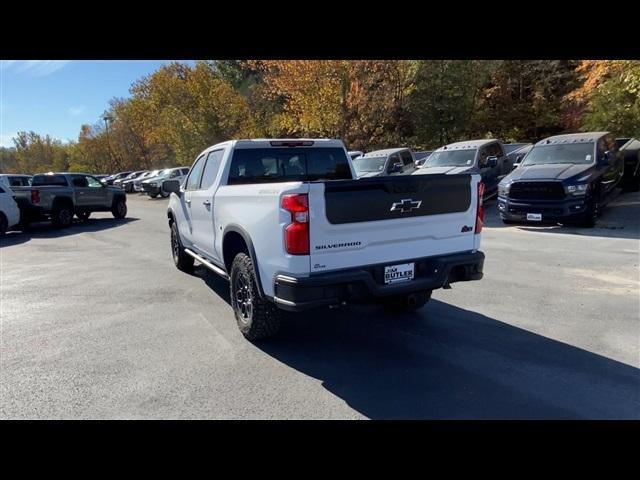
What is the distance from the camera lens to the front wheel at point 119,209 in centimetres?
1658

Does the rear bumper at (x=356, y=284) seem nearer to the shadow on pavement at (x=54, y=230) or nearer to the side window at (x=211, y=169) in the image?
the side window at (x=211, y=169)

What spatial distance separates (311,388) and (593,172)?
9.45 m

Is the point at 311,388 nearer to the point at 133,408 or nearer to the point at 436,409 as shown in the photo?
the point at 436,409

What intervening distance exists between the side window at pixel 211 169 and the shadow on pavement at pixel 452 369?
217 cm

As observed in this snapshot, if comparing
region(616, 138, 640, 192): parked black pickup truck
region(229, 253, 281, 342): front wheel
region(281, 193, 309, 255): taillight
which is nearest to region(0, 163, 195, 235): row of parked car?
region(229, 253, 281, 342): front wheel

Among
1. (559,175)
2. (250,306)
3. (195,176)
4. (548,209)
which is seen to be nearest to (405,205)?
(250,306)

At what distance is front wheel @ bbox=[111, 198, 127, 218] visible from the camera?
16.6 meters

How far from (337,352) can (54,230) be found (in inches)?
551

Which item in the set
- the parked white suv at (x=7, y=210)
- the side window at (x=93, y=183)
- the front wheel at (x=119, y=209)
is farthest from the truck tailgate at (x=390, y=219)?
the front wheel at (x=119, y=209)

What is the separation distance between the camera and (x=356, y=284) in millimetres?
3318
